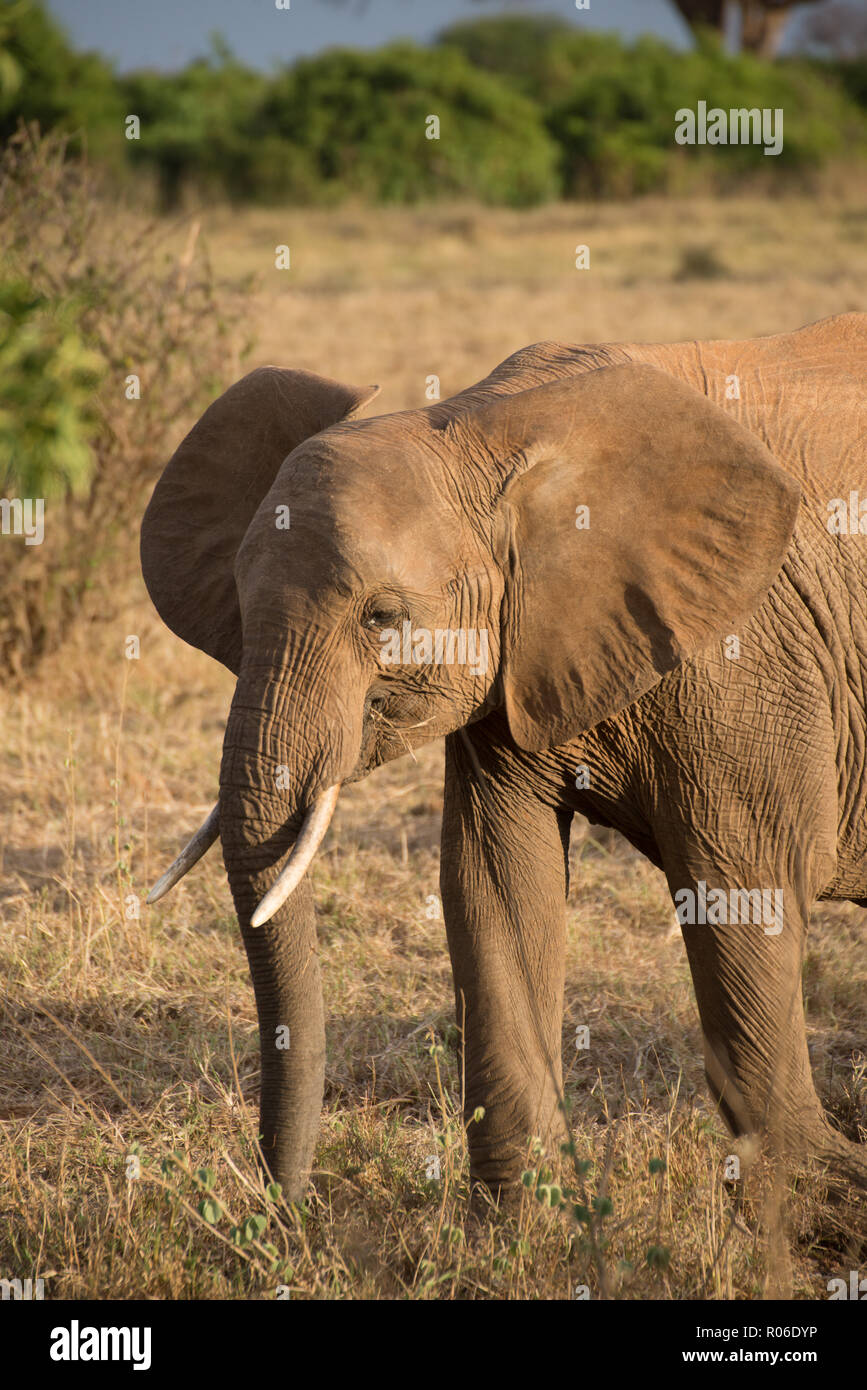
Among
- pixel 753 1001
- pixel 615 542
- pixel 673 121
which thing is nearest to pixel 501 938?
pixel 753 1001

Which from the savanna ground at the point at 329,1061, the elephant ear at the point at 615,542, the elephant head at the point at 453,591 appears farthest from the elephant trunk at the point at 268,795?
the elephant ear at the point at 615,542

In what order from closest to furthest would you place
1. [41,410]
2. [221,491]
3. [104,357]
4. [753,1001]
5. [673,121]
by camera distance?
[41,410] → [753,1001] → [221,491] → [104,357] → [673,121]

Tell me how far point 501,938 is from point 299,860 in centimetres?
87

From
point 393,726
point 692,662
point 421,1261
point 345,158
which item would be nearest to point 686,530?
point 692,662

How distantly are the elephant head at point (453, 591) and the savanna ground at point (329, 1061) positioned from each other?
0.35 meters

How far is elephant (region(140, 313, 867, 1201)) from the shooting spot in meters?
3.21

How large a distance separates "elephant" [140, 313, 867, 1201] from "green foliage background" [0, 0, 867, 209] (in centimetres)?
2730

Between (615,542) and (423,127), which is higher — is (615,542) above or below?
below

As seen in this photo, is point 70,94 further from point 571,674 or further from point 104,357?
point 571,674

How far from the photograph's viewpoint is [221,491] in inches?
157

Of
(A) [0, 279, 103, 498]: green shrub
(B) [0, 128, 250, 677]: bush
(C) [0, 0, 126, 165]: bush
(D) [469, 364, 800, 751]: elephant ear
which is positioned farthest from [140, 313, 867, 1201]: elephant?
(C) [0, 0, 126, 165]: bush

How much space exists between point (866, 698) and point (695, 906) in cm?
66

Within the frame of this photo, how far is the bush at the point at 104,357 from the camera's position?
7121mm
